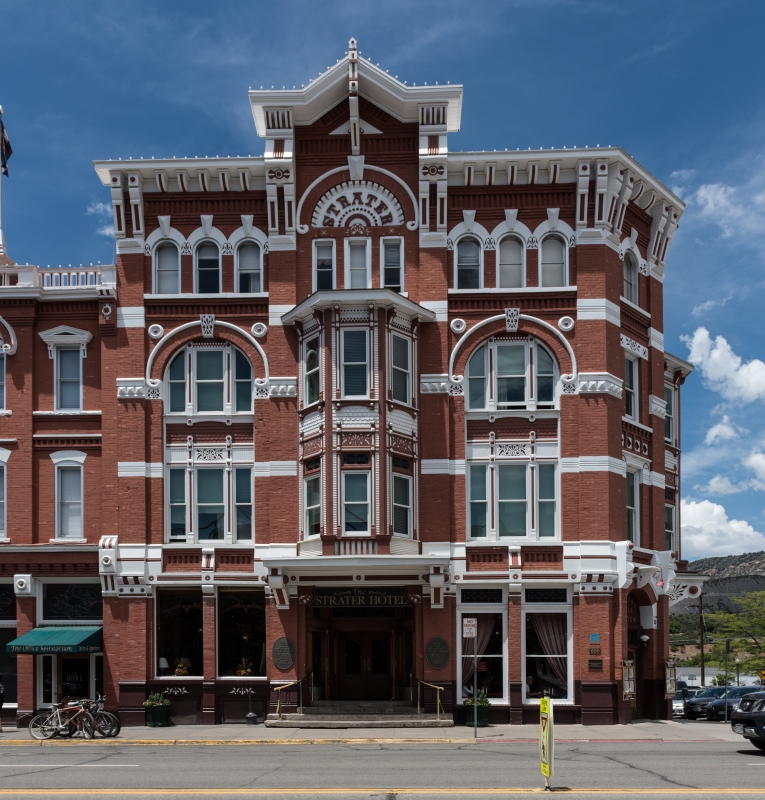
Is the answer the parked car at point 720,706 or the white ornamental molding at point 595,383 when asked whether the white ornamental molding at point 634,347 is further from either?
the parked car at point 720,706

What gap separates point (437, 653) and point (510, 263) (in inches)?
473

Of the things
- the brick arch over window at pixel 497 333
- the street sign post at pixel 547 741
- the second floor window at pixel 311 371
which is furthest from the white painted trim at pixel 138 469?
the street sign post at pixel 547 741

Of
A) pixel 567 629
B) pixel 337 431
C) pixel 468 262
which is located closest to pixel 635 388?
pixel 468 262

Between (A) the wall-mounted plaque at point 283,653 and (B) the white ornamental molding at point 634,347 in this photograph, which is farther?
(B) the white ornamental molding at point 634,347

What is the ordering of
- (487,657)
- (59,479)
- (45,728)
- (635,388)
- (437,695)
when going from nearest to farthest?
(45,728)
(437,695)
(487,657)
(59,479)
(635,388)

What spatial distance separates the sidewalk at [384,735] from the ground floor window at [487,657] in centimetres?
131

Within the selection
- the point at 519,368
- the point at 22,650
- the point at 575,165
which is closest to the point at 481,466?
the point at 519,368

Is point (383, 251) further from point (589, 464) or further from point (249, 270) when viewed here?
point (589, 464)

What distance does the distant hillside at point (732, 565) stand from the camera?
165m

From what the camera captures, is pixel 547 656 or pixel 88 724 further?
pixel 547 656

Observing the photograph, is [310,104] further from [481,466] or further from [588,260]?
[481,466]

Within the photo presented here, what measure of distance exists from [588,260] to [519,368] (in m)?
3.89

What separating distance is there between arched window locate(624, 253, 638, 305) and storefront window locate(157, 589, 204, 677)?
54.6 ft

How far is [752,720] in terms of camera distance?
78.5 ft
